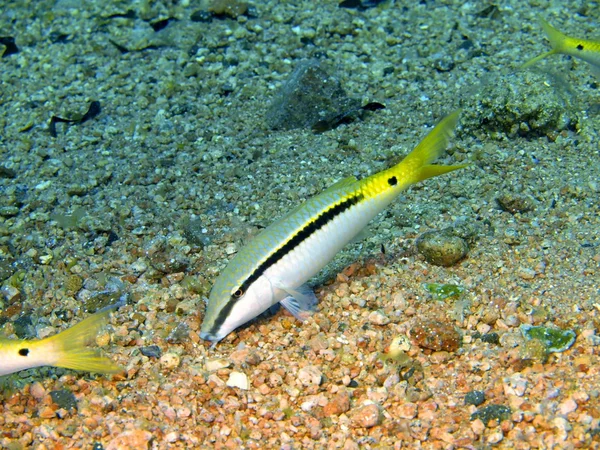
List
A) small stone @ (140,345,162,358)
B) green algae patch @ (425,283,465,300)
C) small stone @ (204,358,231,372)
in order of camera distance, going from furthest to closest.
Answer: green algae patch @ (425,283,465,300) → small stone @ (140,345,162,358) → small stone @ (204,358,231,372)

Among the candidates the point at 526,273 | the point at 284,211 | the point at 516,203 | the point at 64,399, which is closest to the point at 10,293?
the point at 64,399

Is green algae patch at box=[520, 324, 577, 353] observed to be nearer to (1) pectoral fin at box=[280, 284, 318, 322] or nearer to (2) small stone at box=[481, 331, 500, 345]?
(2) small stone at box=[481, 331, 500, 345]

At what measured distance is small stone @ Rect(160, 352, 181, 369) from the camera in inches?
144

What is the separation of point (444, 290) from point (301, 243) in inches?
46.0

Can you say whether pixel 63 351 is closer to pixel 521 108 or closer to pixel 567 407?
pixel 567 407

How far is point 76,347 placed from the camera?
3.16 metres

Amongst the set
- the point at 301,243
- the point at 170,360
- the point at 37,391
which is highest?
the point at 301,243

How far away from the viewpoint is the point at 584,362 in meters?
3.38

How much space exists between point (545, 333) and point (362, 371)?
46.5 inches

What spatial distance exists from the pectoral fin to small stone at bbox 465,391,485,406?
3.78 ft

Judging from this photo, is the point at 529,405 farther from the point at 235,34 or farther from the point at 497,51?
the point at 235,34

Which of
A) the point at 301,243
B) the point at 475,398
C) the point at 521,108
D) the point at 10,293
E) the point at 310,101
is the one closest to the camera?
the point at 475,398

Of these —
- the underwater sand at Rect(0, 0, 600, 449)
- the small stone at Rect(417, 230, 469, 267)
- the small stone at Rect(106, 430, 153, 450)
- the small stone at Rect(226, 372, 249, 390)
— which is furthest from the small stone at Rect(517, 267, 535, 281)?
the small stone at Rect(106, 430, 153, 450)

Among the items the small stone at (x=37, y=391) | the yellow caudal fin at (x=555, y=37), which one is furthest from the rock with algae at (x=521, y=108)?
the small stone at (x=37, y=391)
